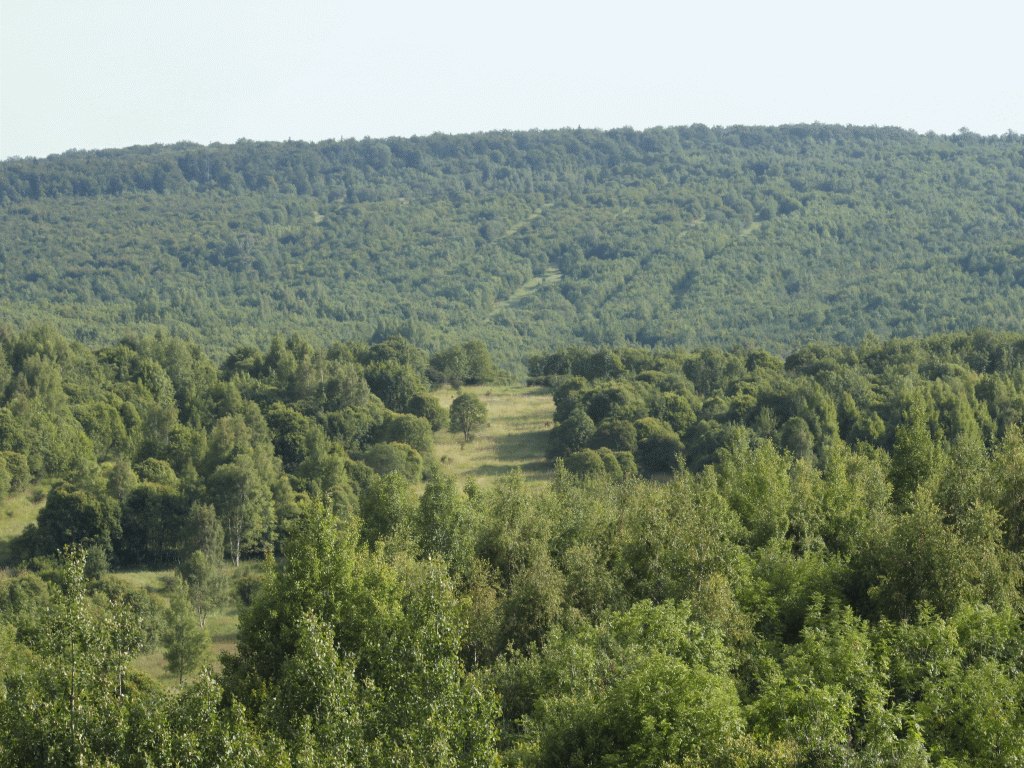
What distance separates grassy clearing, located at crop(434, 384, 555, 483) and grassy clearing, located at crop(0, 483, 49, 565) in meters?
29.6

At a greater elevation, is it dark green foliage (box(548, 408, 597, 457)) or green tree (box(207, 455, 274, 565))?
dark green foliage (box(548, 408, 597, 457))

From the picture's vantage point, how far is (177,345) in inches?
4567

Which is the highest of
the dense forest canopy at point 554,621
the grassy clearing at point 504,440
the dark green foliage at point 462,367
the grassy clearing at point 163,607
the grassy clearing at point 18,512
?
the dense forest canopy at point 554,621

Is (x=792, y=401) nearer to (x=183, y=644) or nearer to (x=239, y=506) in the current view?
(x=239, y=506)

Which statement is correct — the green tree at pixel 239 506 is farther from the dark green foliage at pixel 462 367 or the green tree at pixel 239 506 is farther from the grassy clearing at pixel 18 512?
the dark green foliage at pixel 462 367

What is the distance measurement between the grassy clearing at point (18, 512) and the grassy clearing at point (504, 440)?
97.0 ft

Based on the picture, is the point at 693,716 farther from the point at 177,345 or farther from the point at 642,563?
the point at 177,345

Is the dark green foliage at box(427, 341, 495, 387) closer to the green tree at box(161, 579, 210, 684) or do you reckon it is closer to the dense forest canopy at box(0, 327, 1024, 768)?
the dense forest canopy at box(0, 327, 1024, 768)

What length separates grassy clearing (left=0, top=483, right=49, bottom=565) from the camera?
74.3 meters

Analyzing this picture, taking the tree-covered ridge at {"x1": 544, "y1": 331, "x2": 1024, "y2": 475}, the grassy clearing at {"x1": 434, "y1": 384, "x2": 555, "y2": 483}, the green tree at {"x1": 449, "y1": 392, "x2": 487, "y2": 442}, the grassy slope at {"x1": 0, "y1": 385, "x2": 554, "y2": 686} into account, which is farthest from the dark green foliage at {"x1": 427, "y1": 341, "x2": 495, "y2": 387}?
the green tree at {"x1": 449, "y1": 392, "x2": 487, "y2": 442}

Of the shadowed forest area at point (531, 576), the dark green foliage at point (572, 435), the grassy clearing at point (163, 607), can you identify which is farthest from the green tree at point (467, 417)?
the grassy clearing at point (163, 607)

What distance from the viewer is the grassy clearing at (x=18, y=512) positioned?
7431cm

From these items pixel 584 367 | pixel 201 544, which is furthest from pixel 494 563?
pixel 584 367

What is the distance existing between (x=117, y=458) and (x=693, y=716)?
76515mm
